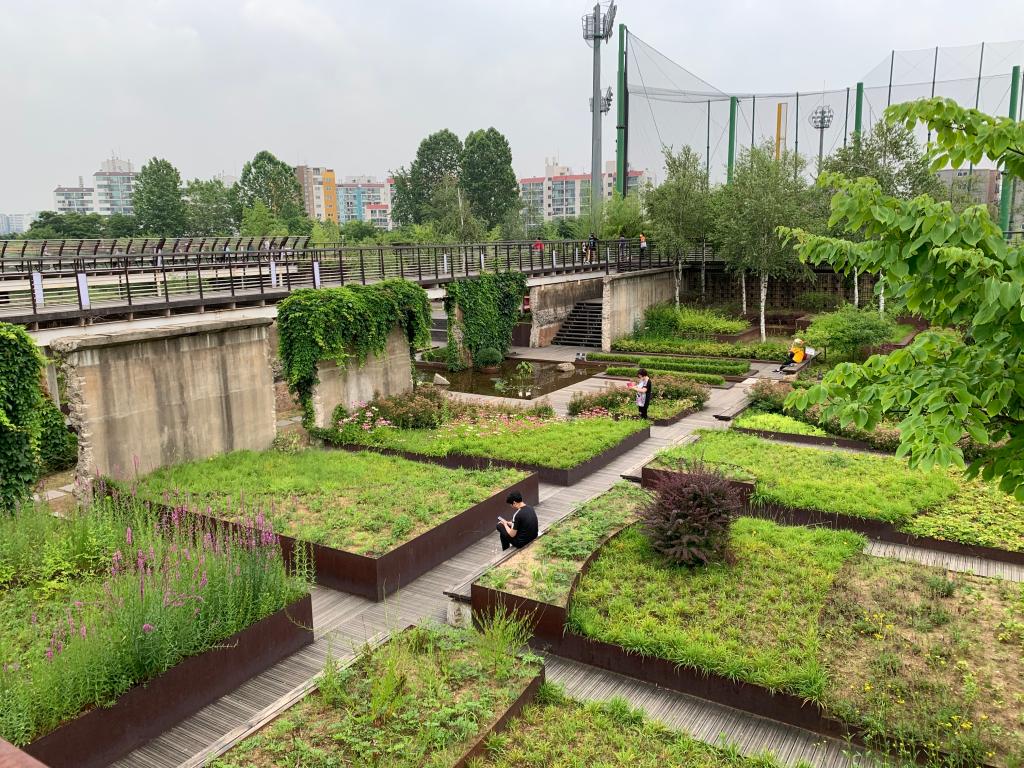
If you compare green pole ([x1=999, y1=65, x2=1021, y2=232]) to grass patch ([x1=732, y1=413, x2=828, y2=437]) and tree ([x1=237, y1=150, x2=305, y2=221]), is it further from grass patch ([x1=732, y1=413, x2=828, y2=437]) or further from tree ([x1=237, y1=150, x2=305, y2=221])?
tree ([x1=237, y1=150, x2=305, y2=221])

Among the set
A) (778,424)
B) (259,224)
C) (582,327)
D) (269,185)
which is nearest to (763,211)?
(582,327)

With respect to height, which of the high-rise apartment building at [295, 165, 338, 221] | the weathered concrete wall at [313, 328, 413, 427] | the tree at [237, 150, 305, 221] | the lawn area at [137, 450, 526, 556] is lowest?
the lawn area at [137, 450, 526, 556]

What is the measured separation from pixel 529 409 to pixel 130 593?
11570 mm

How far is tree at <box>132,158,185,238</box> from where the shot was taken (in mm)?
60625

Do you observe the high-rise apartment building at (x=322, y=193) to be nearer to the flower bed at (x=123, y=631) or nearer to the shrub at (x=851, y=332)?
the shrub at (x=851, y=332)

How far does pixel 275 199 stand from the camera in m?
64.2

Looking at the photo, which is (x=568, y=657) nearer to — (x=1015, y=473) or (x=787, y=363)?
(x=1015, y=473)

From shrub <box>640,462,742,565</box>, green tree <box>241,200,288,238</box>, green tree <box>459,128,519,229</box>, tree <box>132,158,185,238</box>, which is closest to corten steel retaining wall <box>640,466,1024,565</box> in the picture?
shrub <box>640,462,742,565</box>

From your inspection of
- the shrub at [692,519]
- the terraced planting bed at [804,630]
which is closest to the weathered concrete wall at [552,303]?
the terraced planting bed at [804,630]

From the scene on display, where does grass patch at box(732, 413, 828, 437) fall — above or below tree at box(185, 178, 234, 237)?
below

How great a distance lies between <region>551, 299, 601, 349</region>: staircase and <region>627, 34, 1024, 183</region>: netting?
14586 millimetres

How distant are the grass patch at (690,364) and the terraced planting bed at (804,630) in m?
14.1

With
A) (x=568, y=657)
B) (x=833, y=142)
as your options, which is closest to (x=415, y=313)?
(x=568, y=657)

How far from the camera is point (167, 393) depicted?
1226cm
